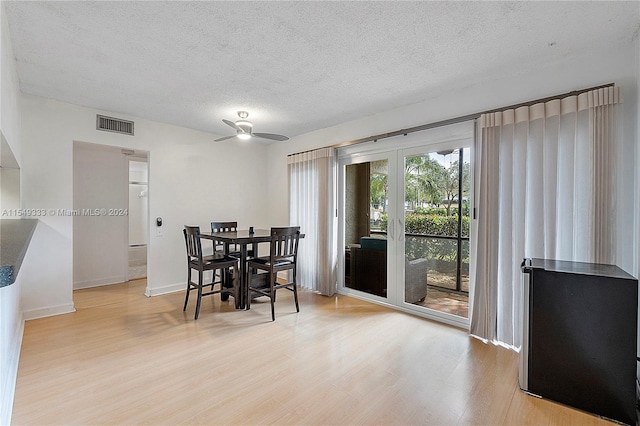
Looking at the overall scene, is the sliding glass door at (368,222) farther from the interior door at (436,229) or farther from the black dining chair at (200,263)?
the black dining chair at (200,263)

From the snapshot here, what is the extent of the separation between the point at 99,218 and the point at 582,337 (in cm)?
603

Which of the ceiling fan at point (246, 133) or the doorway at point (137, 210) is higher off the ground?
the ceiling fan at point (246, 133)

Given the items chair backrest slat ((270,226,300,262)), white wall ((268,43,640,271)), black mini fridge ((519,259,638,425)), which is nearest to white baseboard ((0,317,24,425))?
chair backrest slat ((270,226,300,262))

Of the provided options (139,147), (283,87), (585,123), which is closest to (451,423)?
(585,123)

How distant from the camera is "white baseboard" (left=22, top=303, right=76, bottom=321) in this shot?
3225 mm

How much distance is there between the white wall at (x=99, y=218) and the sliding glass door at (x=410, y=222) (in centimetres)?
370

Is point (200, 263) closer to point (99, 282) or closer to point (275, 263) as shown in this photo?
point (275, 263)

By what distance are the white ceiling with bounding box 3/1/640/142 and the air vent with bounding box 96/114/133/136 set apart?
0.41 m

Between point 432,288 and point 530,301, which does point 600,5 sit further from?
point 432,288

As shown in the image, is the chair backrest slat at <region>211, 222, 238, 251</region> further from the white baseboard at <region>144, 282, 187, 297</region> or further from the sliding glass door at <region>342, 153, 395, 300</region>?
the sliding glass door at <region>342, 153, 395, 300</region>

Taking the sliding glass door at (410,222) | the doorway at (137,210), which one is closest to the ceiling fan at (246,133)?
the sliding glass door at (410,222)

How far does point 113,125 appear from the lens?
12.5 ft

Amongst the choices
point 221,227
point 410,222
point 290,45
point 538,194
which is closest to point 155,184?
point 221,227

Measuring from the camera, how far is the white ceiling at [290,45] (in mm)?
1844
